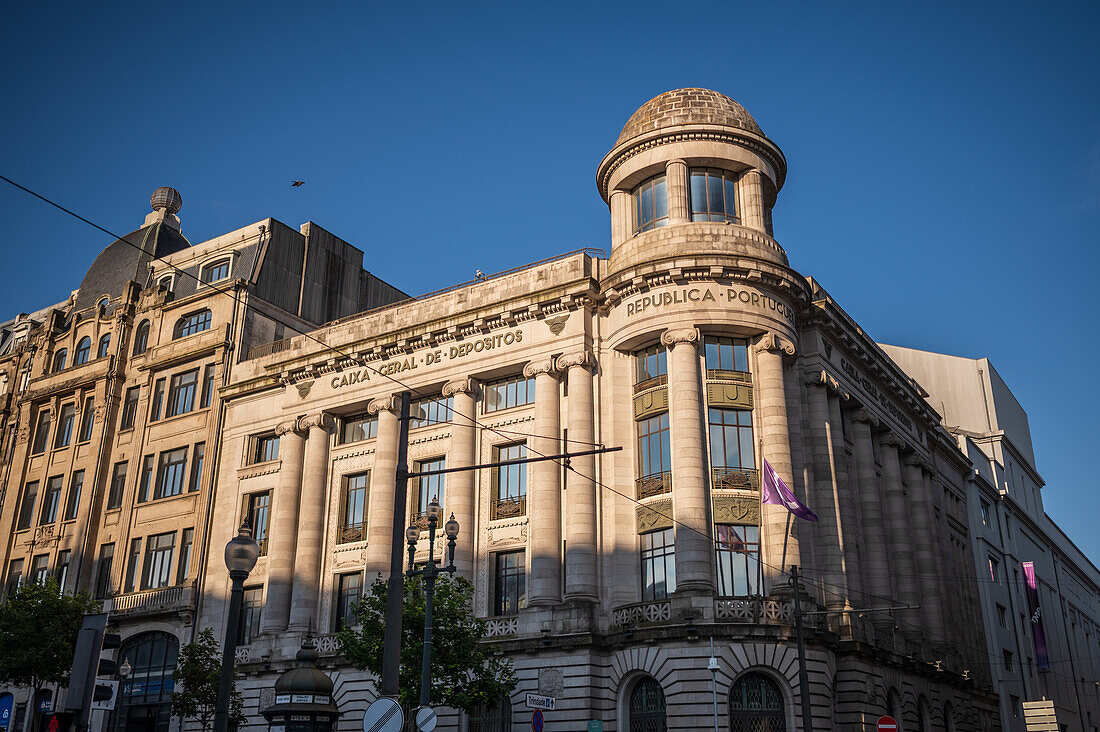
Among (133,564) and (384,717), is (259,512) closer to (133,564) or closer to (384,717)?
(133,564)

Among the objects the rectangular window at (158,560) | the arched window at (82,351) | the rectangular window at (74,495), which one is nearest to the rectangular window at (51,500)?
the rectangular window at (74,495)

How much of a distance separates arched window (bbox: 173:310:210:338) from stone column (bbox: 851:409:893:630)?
33400 mm

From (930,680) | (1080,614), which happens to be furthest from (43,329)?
(1080,614)

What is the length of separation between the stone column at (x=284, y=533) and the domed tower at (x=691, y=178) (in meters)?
17.3

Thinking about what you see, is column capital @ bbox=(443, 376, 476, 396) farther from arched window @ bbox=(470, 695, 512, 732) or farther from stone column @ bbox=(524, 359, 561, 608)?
arched window @ bbox=(470, 695, 512, 732)

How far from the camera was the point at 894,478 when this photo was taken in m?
46.4

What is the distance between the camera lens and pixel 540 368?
39250 millimetres

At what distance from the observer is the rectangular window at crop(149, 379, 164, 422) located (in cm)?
5262

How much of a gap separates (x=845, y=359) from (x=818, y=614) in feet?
48.0

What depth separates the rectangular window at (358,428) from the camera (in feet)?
147

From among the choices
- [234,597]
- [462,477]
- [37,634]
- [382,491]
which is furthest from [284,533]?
[234,597]

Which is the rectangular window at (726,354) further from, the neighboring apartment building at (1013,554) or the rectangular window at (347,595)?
the neighboring apartment building at (1013,554)

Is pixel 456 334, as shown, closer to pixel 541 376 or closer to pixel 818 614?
pixel 541 376

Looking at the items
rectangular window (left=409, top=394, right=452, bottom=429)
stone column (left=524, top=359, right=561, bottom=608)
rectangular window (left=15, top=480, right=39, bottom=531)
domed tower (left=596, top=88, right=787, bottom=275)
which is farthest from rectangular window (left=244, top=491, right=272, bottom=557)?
domed tower (left=596, top=88, right=787, bottom=275)
